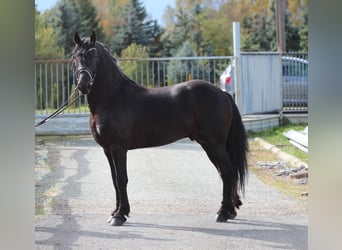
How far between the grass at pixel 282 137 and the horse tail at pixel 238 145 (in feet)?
3.11

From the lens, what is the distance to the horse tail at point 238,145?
2.64 m

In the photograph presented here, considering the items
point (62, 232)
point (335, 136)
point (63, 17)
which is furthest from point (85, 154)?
point (335, 136)

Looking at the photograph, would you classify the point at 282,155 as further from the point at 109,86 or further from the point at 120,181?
the point at 109,86

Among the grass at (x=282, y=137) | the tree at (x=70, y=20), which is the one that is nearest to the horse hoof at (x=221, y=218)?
the grass at (x=282, y=137)

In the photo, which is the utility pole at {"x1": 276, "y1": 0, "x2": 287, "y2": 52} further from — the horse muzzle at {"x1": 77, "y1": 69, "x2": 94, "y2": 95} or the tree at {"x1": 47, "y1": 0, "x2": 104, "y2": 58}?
the horse muzzle at {"x1": 77, "y1": 69, "x2": 94, "y2": 95}

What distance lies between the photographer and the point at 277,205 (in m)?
2.82

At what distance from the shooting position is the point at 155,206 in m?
2.80

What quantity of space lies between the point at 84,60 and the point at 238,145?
99 centimetres

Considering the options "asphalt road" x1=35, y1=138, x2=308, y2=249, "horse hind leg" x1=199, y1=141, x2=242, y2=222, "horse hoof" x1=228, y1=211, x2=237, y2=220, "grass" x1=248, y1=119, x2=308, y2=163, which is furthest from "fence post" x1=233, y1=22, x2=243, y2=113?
"horse hoof" x1=228, y1=211, x2=237, y2=220

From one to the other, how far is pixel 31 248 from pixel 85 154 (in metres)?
2.40

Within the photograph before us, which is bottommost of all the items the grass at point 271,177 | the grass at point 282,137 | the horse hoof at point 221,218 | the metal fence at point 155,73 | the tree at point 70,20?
the horse hoof at point 221,218

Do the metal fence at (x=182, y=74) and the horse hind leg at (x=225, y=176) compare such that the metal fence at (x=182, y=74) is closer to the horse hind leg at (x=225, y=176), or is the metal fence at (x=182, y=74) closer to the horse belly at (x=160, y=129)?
the horse belly at (x=160, y=129)

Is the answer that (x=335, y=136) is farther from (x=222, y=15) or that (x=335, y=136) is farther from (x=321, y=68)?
(x=222, y=15)

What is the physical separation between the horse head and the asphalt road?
29.1 inches
